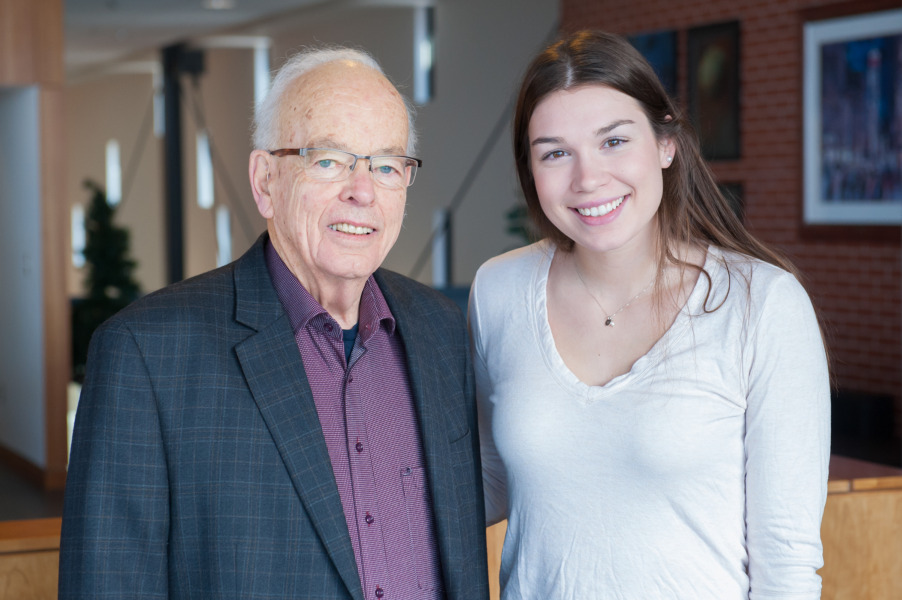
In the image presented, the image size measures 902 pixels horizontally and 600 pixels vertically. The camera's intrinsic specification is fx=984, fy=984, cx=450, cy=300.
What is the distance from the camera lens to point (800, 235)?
7.57 m

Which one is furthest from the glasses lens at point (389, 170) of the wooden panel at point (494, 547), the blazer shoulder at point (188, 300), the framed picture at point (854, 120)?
the framed picture at point (854, 120)

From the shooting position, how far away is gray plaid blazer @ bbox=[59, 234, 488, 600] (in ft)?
4.73

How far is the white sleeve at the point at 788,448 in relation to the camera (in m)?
1.73

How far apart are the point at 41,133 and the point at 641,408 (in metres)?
5.78

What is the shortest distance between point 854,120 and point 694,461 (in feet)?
19.5

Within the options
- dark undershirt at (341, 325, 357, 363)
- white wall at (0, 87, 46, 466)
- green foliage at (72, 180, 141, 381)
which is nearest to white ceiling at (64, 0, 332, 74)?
green foliage at (72, 180, 141, 381)

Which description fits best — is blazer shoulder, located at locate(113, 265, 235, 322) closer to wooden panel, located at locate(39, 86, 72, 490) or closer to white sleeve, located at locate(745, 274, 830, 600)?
white sleeve, located at locate(745, 274, 830, 600)

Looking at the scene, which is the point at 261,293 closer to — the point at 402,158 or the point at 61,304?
the point at 402,158

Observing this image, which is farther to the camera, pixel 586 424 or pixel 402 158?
pixel 586 424

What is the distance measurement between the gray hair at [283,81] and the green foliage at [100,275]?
29.0ft

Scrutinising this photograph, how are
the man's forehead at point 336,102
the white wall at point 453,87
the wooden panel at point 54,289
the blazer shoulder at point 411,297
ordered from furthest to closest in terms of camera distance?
1. the white wall at point 453,87
2. the wooden panel at point 54,289
3. the blazer shoulder at point 411,297
4. the man's forehead at point 336,102

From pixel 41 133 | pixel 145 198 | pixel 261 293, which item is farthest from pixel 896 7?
pixel 145 198

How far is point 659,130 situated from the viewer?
195 centimetres

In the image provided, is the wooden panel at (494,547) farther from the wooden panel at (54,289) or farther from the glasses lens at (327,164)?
the wooden panel at (54,289)
